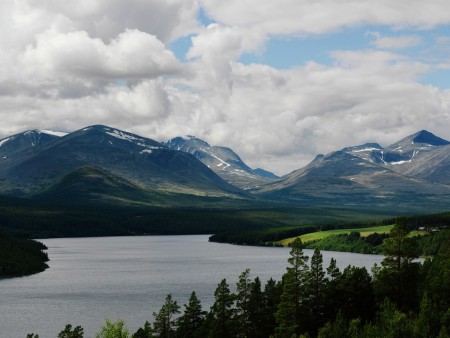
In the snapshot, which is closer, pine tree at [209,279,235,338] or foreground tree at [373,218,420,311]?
pine tree at [209,279,235,338]

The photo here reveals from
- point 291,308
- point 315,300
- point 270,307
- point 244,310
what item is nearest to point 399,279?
point 315,300

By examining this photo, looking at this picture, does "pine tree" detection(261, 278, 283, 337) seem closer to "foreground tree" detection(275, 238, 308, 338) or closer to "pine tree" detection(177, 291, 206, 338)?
"foreground tree" detection(275, 238, 308, 338)

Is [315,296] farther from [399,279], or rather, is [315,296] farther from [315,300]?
[399,279]

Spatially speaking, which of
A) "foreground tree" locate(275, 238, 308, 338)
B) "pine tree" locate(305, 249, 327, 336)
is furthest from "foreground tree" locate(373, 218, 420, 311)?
"foreground tree" locate(275, 238, 308, 338)

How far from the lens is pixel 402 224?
95.9 metres

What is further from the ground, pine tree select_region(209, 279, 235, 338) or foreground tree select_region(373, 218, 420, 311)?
foreground tree select_region(373, 218, 420, 311)

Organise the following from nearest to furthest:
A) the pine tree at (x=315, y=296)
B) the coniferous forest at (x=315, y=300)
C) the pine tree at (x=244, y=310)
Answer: the coniferous forest at (x=315, y=300)
the pine tree at (x=244, y=310)
the pine tree at (x=315, y=296)

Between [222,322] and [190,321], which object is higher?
[222,322]

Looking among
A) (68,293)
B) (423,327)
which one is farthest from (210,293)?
(423,327)

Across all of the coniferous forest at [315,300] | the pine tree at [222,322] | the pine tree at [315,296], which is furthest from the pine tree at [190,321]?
the pine tree at [315,296]

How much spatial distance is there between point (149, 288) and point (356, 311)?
101 m

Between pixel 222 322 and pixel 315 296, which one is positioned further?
pixel 315 296

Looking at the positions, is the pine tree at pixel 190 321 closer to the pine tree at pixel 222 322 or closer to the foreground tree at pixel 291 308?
the pine tree at pixel 222 322

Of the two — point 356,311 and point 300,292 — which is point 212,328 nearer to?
point 300,292
